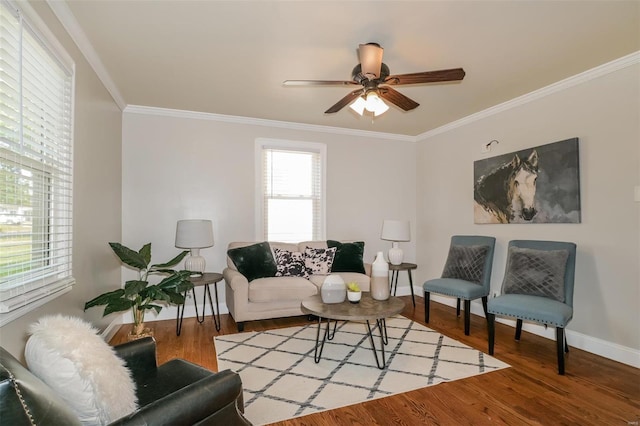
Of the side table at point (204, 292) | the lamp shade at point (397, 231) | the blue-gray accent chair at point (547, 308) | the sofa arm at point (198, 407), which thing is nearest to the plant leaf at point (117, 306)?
the side table at point (204, 292)

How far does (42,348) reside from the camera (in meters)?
1.12

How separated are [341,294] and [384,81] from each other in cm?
176

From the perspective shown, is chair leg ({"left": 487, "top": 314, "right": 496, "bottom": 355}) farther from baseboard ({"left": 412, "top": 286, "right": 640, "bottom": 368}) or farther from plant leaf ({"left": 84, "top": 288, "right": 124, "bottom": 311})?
plant leaf ({"left": 84, "top": 288, "right": 124, "bottom": 311})

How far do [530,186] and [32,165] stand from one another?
4235mm

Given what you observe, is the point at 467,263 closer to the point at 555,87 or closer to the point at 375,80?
the point at 555,87

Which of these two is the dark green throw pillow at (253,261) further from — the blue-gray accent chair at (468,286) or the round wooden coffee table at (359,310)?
the blue-gray accent chair at (468,286)

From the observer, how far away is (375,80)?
252cm

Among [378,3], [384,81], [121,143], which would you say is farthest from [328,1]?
[121,143]

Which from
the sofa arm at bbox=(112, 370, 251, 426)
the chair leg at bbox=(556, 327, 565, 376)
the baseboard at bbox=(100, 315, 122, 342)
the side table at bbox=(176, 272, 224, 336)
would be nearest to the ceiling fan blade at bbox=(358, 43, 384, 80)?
the sofa arm at bbox=(112, 370, 251, 426)

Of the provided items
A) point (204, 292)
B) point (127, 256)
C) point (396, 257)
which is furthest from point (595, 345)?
point (127, 256)

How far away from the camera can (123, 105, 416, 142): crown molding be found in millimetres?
4039

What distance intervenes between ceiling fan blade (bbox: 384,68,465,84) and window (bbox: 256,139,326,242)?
8.01ft

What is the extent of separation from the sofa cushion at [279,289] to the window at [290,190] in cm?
99

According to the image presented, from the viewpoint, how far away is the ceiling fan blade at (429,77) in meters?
2.22
